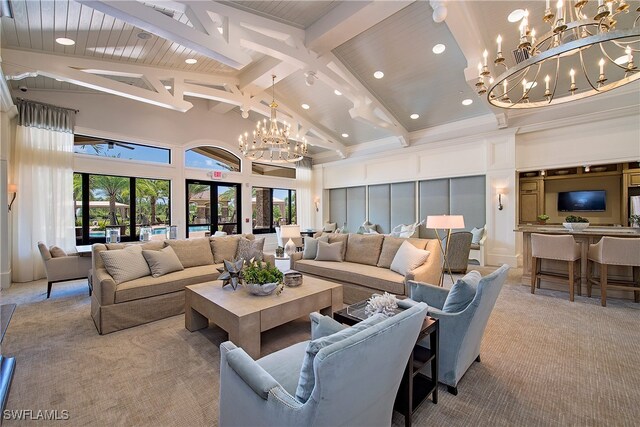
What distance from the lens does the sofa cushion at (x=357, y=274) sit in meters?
3.42

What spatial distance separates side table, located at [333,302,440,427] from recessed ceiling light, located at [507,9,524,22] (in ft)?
13.9

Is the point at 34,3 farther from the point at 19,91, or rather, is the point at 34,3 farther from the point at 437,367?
the point at 437,367

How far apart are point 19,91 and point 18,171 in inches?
56.8

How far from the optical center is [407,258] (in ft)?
11.9

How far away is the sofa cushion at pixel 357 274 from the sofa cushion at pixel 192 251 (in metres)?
1.41

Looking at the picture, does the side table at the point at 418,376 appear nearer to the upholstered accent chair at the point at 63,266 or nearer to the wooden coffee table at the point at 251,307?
the wooden coffee table at the point at 251,307

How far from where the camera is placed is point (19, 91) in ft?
16.3

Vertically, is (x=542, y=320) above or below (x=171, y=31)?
below

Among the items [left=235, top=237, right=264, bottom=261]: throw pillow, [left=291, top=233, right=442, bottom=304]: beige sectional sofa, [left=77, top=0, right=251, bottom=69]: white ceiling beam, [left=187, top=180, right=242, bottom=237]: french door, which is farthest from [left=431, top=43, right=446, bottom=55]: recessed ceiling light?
[left=187, top=180, right=242, bottom=237]: french door

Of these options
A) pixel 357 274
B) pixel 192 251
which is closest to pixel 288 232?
pixel 192 251

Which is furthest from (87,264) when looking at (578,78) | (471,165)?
(578,78)

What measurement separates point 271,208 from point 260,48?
18.7 ft

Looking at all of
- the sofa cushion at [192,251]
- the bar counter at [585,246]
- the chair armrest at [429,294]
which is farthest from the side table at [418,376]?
the bar counter at [585,246]

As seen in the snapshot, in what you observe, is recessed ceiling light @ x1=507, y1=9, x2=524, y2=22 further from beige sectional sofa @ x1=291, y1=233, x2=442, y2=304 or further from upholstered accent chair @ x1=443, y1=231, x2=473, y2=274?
upholstered accent chair @ x1=443, y1=231, x2=473, y2=274
